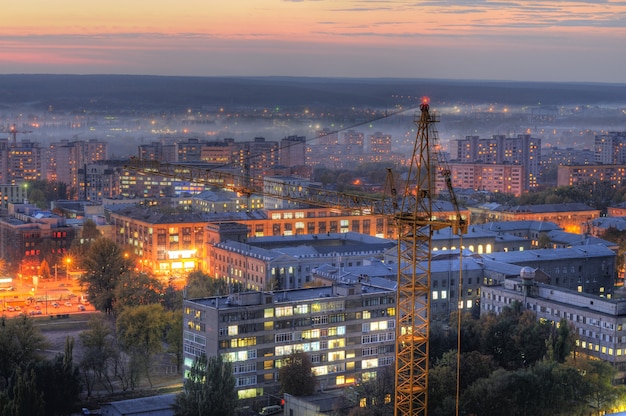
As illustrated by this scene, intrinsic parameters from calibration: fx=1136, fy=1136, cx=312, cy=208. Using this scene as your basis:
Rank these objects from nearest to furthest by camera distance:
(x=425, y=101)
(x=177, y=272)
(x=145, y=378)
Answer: (x=425, y=101) < (x=145, y=378) < (x=177, y=272)

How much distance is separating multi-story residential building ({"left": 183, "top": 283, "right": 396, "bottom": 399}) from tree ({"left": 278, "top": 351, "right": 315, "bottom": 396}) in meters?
0.56

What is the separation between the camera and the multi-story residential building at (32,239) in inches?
A: 1422

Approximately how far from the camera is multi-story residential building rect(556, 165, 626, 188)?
59.7 m

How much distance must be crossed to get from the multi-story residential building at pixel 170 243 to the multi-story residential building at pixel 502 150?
105ft

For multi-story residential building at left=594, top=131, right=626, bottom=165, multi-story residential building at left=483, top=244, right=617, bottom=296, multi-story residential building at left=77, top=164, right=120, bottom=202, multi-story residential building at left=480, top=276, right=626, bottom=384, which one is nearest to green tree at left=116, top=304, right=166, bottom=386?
multi-story residential building at left=480, top=276, right=626, bottom=384

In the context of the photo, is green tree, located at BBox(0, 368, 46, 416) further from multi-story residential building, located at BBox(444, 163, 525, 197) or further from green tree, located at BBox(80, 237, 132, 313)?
multi-story residential building, located at BBox(444, 163, 525, 197)

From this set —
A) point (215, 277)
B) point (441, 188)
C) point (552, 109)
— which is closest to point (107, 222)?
point (215, 277)

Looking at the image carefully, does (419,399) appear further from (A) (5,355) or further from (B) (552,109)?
(B) (552,109)

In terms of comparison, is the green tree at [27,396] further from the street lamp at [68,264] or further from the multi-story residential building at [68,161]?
the multi-story residential building at [68,161]

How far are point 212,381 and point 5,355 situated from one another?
4.83 metres

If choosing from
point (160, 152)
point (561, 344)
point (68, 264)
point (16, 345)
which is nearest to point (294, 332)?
point (561, 344)

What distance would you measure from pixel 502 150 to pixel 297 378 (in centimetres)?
4994

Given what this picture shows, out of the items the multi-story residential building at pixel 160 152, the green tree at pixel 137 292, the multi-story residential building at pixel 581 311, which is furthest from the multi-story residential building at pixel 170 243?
the multi-story residential building at pixel 160 152

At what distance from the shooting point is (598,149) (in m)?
70.8
